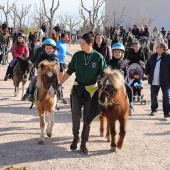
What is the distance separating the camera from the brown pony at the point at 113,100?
570 cm

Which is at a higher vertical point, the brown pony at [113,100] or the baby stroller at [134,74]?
the baby stroller at [134,74]

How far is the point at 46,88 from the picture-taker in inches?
254

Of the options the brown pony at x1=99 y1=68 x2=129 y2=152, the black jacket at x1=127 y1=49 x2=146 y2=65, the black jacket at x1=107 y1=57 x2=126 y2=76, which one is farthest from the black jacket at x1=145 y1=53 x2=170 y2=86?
the brown pony at x1=99 y1=68 x2=129 y2=152

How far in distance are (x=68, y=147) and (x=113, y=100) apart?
135cm

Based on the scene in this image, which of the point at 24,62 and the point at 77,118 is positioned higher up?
the point at 24,62

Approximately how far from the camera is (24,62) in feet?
37.7

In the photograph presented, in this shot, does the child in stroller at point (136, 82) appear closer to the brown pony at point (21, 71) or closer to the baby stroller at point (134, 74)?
the baby stroller at point (134, 74)

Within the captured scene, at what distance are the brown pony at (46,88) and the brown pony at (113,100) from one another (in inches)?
38.8

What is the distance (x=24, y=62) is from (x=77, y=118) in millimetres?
5825

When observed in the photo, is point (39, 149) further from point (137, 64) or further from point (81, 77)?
point (137, 64)

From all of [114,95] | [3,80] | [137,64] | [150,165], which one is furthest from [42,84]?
[3,80]

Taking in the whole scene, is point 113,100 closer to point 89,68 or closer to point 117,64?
point 89,68

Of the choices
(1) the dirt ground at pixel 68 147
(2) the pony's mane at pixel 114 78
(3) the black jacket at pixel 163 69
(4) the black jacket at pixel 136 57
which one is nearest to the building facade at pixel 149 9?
(4) the black jacket at pixel 136 57

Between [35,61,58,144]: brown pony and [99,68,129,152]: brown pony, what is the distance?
3.24ft
